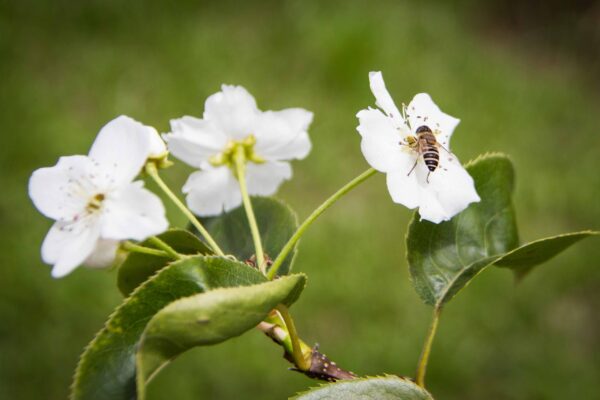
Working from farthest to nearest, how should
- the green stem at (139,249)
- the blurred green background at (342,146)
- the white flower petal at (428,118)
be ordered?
the blurred green background at (342,146)
the white flower petal at (428,118)
the green stem at (139,249)

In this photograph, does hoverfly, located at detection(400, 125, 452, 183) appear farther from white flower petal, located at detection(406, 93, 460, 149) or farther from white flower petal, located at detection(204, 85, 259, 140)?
white flower petal, located at detection(204, 85, 259, 140)

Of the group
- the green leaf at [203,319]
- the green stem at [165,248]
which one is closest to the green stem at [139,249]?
the green stem at [165,248]

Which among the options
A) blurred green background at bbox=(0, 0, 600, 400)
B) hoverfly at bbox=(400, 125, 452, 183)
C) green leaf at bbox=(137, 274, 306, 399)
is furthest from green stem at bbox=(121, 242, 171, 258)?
blurred green background at bbox=(0, 0, 600, 400)

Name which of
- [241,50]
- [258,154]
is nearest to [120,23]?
[241,50]

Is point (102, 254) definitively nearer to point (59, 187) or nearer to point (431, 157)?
point (59, 187)

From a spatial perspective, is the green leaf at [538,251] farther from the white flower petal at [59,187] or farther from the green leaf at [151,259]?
the white flower petal at [59,187]

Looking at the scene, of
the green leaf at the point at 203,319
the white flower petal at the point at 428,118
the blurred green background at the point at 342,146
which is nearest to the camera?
the green leaf at the point at 203,319

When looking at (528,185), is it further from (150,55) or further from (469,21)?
(150,55)
